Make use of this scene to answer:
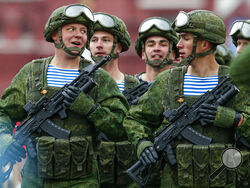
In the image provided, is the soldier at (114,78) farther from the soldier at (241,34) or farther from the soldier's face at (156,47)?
the soldier at (241,34)

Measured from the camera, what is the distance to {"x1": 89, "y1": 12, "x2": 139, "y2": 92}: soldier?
11.0 metres

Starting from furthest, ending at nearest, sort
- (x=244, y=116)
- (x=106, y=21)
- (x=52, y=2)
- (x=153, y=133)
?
(x=52, y=2) → (x=106, y=21) → (x=153, y=133) → (x=244, y=116)

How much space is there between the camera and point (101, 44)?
36.3 ft

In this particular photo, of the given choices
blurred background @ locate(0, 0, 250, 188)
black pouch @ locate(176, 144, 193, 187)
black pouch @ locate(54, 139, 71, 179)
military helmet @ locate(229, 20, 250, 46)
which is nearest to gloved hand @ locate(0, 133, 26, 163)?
black pouch @ locate(54, 139, 71, 179)

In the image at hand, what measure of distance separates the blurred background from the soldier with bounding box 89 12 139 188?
103 feet

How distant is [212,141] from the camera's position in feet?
26.9

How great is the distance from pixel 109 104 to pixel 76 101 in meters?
0.45

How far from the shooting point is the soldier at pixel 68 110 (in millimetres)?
8453

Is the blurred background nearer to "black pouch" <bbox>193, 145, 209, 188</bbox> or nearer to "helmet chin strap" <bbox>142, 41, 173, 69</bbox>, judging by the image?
"helmet chin strap" <bbox>142, 41, 173, 69</bbox>

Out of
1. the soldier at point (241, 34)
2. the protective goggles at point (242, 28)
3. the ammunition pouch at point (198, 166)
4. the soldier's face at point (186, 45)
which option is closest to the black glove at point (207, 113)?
the ammunition pouch at point (198, 166)

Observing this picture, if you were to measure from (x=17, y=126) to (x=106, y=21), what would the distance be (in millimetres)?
2912

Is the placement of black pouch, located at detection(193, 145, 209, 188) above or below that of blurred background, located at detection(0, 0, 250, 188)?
below

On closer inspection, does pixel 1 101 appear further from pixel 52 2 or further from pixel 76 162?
pixel 52 2

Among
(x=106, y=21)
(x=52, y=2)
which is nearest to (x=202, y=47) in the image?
(x=106, y=21)
